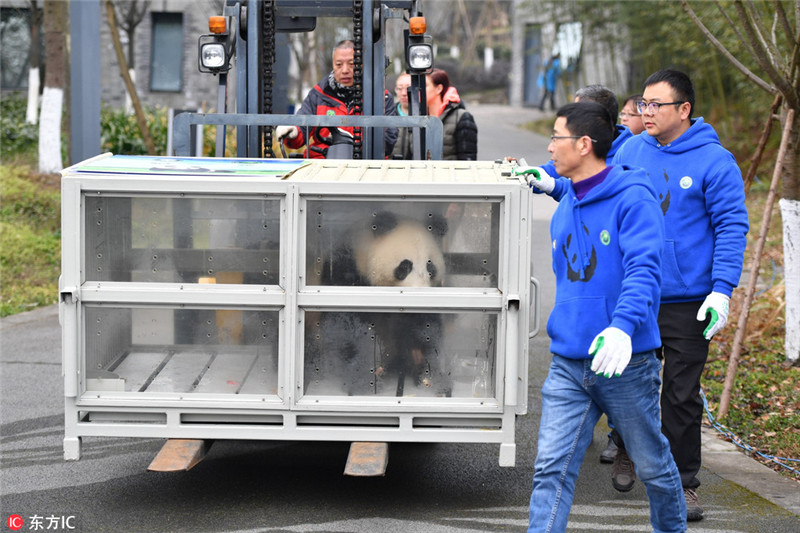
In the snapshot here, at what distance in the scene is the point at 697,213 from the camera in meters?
5.02

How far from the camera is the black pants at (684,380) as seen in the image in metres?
5.03

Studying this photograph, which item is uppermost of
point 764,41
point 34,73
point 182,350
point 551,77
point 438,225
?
point 551,77

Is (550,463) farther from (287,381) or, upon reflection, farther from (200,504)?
(200,504)

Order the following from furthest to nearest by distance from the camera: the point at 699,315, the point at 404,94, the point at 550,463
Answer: the point at 404,94
the point at 699,315
the point at 550,463

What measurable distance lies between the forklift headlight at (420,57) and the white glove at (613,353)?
370 cm

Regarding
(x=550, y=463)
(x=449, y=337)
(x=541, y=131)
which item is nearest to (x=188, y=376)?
(x=449, y=337)

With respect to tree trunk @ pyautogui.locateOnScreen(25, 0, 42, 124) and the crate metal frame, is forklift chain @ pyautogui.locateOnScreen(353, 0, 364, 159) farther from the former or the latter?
tree trunk @ pyautogui.locateOnScreen(25, 0, 42, 124)

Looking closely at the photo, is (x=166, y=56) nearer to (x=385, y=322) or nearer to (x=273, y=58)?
(x=273, y=58)

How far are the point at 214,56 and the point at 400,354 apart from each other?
296cm

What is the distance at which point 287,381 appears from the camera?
4.82m

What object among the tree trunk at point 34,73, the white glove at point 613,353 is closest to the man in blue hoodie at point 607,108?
the white glove at point 613,353

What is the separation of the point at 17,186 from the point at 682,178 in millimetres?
12539

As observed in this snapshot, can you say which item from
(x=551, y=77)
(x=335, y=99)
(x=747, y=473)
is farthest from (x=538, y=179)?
(x=551, y=77)

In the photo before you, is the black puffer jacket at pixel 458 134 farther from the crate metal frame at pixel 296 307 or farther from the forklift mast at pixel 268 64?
the crate metal frame at pixel 296 307
